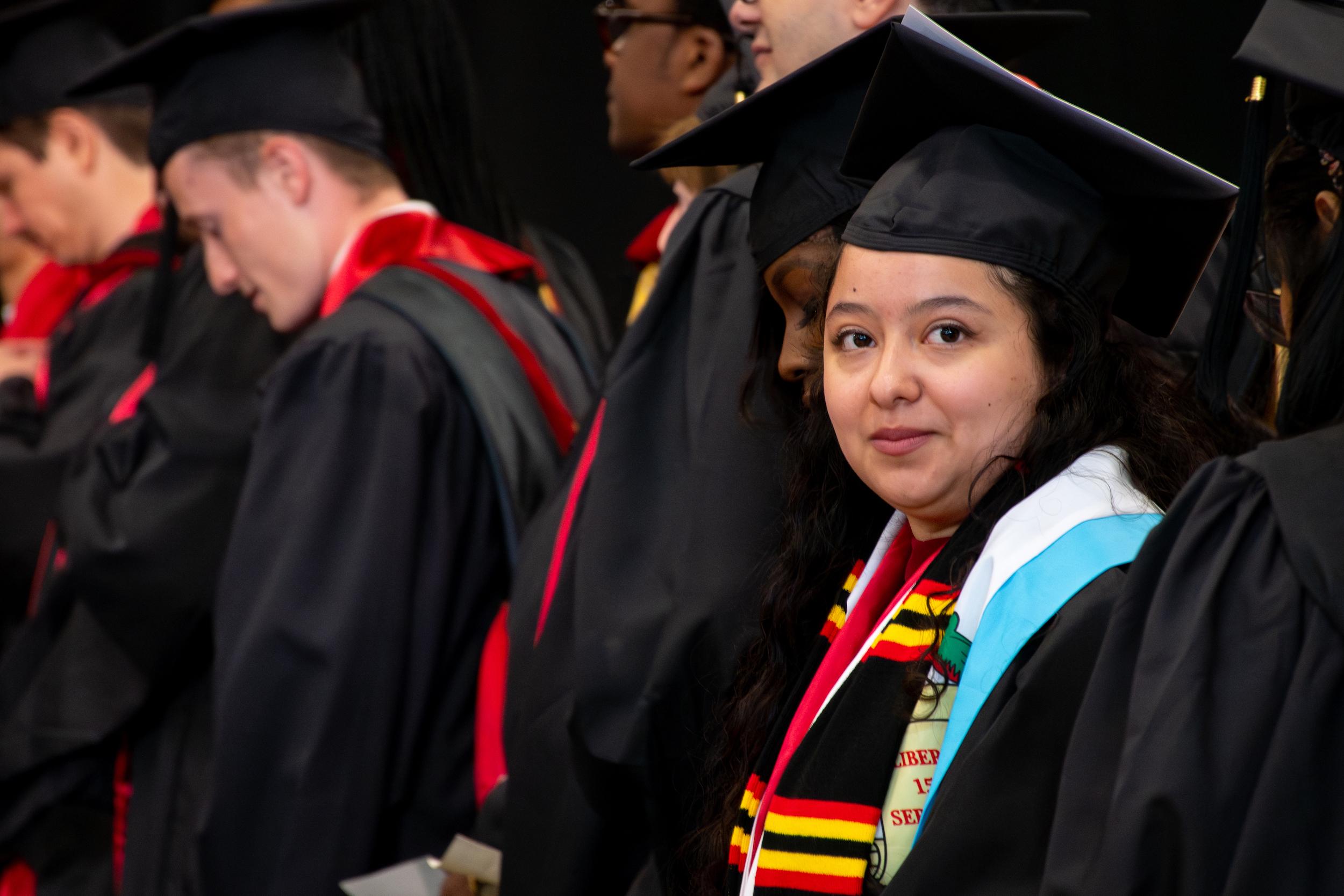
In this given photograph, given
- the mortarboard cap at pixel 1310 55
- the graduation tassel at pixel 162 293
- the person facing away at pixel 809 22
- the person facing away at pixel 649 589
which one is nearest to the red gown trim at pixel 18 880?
the graduation tassel at pixel 162 293

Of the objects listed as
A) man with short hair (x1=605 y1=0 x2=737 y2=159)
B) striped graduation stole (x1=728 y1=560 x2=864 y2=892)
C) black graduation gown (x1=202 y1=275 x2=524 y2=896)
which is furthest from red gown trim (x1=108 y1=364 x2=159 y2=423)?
striped graduation stole (x1=728 y1=560 x2=864 y2=892)

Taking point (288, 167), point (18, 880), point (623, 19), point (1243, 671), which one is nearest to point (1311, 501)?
point (1243, 671)

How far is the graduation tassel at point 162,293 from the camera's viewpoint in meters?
3.25

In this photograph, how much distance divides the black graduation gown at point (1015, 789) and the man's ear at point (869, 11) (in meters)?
1.02

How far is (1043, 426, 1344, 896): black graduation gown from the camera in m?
1.13

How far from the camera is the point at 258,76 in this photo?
303 centimetres

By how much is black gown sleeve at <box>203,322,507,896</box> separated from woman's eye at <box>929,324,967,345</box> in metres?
1.35

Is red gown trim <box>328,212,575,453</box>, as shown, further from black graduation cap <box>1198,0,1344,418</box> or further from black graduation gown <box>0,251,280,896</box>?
black graduation cap <box>1198,0,1344,418</box>

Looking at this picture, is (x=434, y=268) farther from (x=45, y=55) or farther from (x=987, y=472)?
(x=45, y=55)

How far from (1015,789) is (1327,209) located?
688mm

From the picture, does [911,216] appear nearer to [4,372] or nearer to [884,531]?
[884,531]

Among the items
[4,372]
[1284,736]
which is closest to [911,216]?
[1284,736]

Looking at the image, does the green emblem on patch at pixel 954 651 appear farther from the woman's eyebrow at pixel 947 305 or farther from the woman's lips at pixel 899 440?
the woman's eyebrow at pixel 947 305

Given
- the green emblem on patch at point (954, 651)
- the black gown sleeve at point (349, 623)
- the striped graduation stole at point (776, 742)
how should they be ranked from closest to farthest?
the green emblem on patch at point (954, 651)
the striped graduation stole at point (776, 742)
the black gown sleeve at point (349, 623)
